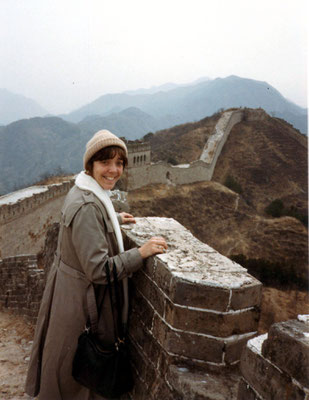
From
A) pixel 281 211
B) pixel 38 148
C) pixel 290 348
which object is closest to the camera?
pixel 290 348

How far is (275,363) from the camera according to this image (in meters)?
1.26

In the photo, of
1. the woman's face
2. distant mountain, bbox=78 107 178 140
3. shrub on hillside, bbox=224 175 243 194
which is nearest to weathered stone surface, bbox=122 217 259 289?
the woman's face

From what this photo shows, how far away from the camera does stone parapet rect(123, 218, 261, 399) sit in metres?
1.73

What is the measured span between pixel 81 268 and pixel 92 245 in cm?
24

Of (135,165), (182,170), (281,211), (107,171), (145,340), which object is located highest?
(107,171)

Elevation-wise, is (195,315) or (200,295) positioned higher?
(200,295)

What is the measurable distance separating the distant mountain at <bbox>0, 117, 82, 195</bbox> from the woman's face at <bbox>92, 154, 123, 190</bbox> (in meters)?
81.4

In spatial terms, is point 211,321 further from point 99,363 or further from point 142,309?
point 99,363

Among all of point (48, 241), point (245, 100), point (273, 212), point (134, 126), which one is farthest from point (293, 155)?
point (245, 100)

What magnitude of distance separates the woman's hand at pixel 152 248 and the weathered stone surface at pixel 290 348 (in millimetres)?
879

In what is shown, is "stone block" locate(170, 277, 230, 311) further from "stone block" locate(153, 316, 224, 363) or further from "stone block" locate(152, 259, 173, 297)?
"stone block" locate(153, 316, 224, 363)

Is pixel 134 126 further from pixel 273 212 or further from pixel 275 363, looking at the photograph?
pixel 275 363

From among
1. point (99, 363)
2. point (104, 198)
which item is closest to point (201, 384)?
point (99, 363)

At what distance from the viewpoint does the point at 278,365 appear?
1.25 meters
